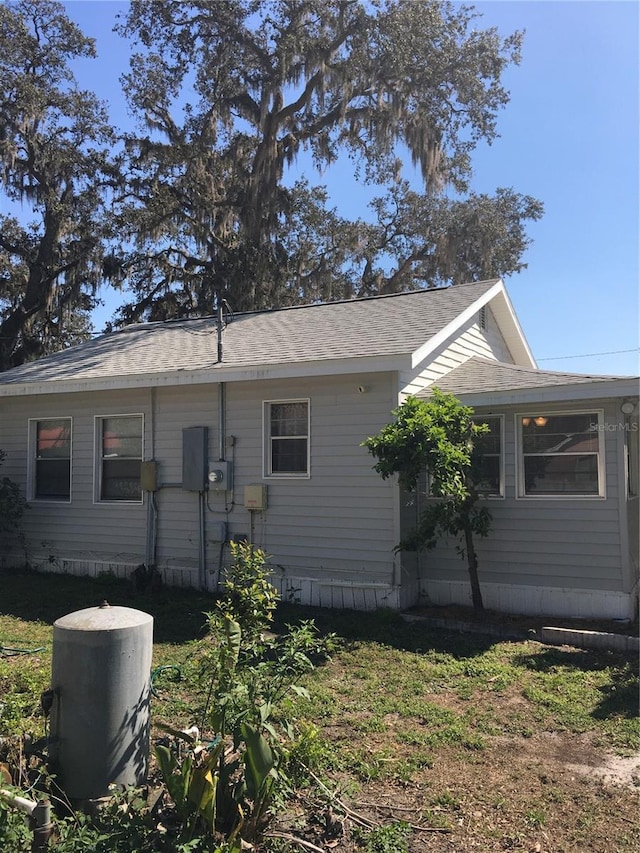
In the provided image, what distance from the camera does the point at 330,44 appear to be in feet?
61.0

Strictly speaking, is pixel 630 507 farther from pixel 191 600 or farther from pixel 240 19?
pixel 240 19

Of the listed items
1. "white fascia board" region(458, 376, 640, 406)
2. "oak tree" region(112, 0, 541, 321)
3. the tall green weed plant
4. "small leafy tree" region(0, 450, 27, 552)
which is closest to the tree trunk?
"white fascia board" region(458, 376, 640, 406)

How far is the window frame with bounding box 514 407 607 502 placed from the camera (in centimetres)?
737

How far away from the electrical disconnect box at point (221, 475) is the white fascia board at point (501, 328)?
9.42 ft

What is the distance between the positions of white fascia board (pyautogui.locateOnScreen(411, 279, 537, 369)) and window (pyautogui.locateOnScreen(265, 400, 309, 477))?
171 centimetres

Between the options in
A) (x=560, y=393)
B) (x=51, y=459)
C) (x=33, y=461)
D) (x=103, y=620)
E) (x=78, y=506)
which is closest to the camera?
(x=103, y=620)

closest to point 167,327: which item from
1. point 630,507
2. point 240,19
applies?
point 630,507

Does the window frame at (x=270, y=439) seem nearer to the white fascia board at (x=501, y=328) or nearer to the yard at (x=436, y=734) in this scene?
the white fascia board at (x=501, y=328)

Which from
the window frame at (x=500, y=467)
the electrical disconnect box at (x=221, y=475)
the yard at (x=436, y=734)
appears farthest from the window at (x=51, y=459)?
the window frame at (x=500, y=467)

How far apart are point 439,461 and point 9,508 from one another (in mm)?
6861

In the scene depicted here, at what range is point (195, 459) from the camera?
927cm

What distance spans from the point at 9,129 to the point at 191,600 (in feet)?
54.0

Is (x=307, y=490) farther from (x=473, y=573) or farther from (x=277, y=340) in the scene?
(x=277, y=340)

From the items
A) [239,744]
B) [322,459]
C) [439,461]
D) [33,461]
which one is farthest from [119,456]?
[239,744]
